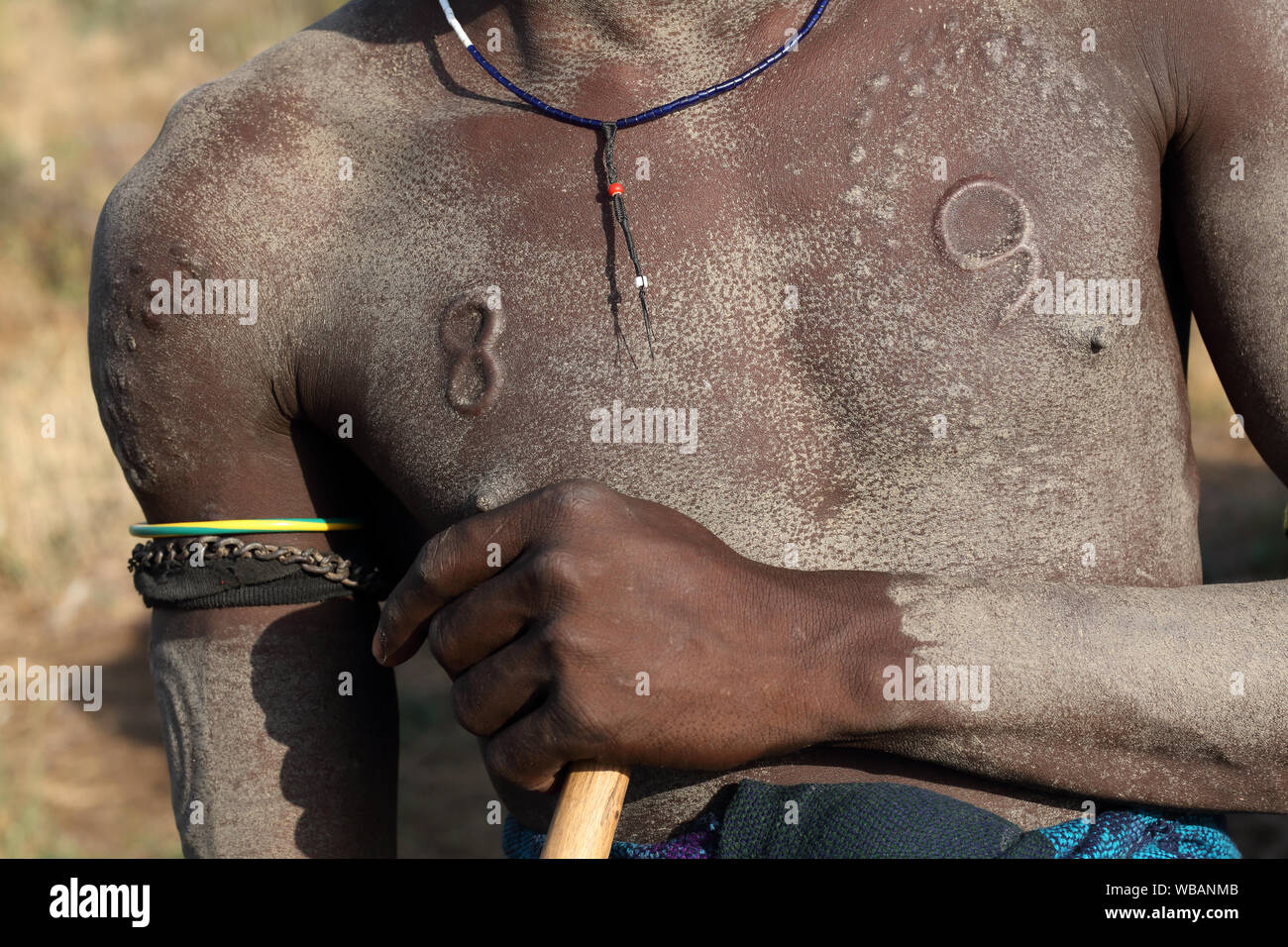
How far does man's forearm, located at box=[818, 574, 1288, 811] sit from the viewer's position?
3.87 ft

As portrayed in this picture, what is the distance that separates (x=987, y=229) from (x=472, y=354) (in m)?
0.54

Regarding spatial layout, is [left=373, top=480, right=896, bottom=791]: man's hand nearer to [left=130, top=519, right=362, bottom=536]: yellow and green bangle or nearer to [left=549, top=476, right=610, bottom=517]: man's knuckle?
[left=549, top=476, right=610, bottom=517]: man's knuckle

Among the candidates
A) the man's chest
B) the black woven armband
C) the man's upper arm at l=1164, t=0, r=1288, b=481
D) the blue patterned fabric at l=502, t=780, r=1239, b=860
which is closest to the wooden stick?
the blue patterned fabric at l=502, t=780, r=1239, b=860

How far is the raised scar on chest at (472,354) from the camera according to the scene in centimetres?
134

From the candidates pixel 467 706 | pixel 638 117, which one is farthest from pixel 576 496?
pixel 638 117

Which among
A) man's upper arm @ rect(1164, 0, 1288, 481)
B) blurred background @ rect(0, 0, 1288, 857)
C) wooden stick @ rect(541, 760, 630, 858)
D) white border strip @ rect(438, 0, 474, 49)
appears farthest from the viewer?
blurred background @ rect(0, 0, 1288, 857)

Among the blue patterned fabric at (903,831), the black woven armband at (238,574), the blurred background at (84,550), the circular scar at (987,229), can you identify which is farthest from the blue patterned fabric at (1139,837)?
the blurred background at (84,550)

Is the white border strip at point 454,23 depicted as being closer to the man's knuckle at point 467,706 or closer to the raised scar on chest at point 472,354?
the raised scar on chest at point 472,354

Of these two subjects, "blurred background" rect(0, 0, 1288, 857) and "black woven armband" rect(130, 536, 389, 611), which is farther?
"blurred background" rect(0, 0, 1288, 857)

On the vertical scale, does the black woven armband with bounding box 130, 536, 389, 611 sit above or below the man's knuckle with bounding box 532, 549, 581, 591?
below

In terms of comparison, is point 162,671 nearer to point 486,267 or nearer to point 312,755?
point 312,755

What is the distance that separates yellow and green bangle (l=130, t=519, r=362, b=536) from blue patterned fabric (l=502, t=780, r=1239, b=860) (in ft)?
1.88

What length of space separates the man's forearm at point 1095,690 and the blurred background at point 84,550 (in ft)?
9.27

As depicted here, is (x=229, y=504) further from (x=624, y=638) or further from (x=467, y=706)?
(x=624, y=638)
